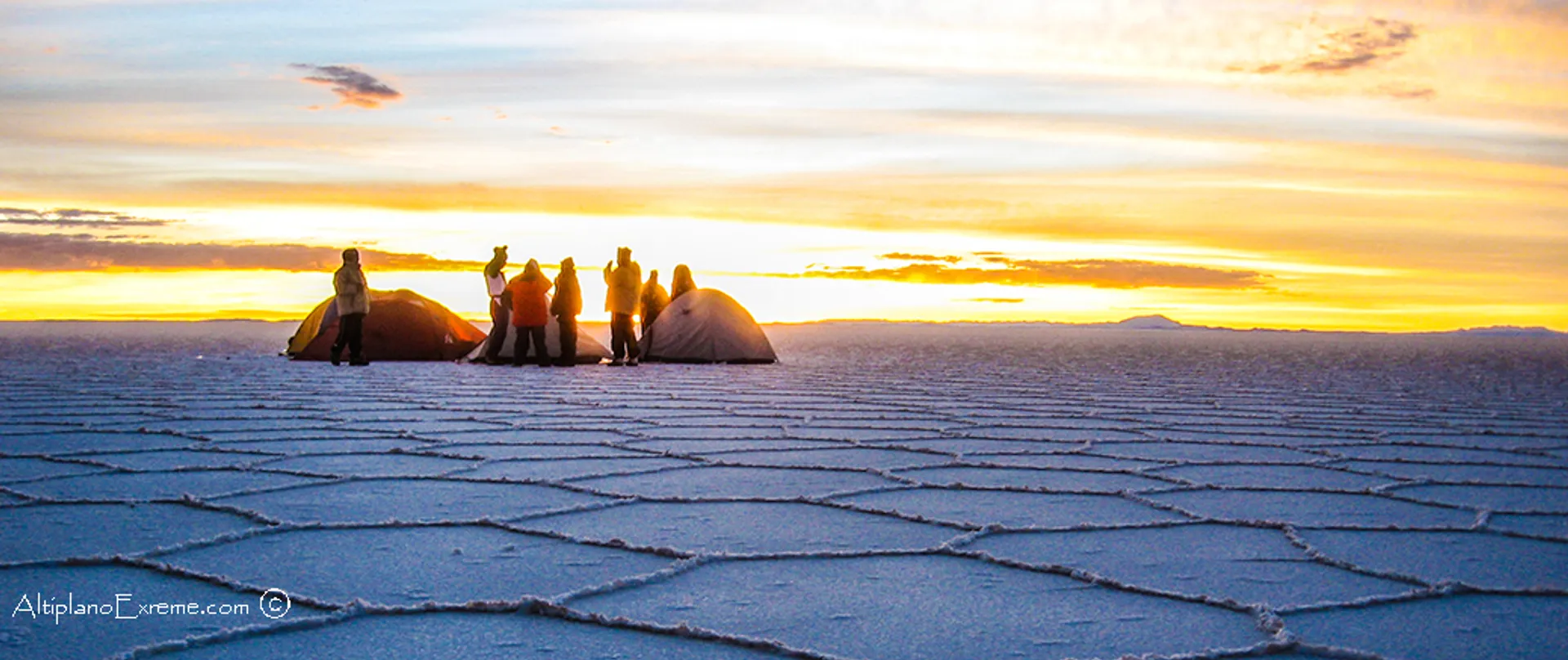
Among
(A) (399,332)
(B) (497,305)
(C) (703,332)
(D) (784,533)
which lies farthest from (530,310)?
(D) (784,533)

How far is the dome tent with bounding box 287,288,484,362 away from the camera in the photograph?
49.2 ft

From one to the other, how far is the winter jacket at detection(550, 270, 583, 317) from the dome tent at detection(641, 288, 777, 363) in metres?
1.39

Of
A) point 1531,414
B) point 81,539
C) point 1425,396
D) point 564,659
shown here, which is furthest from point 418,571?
point 1425,396

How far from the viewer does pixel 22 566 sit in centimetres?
291

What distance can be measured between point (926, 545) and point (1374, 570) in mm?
1025

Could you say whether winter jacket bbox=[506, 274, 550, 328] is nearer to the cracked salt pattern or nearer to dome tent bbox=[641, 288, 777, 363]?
dome tent bbox=[641, 288, 777, 363]

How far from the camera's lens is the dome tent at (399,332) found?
1498 centimetres

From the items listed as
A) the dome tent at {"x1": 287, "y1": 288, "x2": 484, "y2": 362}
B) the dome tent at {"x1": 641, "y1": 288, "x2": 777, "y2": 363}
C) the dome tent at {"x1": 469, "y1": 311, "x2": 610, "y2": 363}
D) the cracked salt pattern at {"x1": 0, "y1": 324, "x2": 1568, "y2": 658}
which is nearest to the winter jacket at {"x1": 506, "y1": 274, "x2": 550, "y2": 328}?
the dome tent at {"x1": 469, "y1": 311, "x2": 610, "y2": 363}

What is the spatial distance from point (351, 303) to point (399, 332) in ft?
6.64

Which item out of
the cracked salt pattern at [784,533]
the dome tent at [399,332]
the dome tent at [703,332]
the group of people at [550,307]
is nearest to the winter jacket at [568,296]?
the group of people at [550,307]

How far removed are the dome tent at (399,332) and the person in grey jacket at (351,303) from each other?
3.95 ft

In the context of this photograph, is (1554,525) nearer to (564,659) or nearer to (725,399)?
(564,659)

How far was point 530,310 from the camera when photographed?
526 inches

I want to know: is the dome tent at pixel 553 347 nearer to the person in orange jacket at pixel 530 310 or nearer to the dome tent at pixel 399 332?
the person in orange jacket at pixel 530 310
